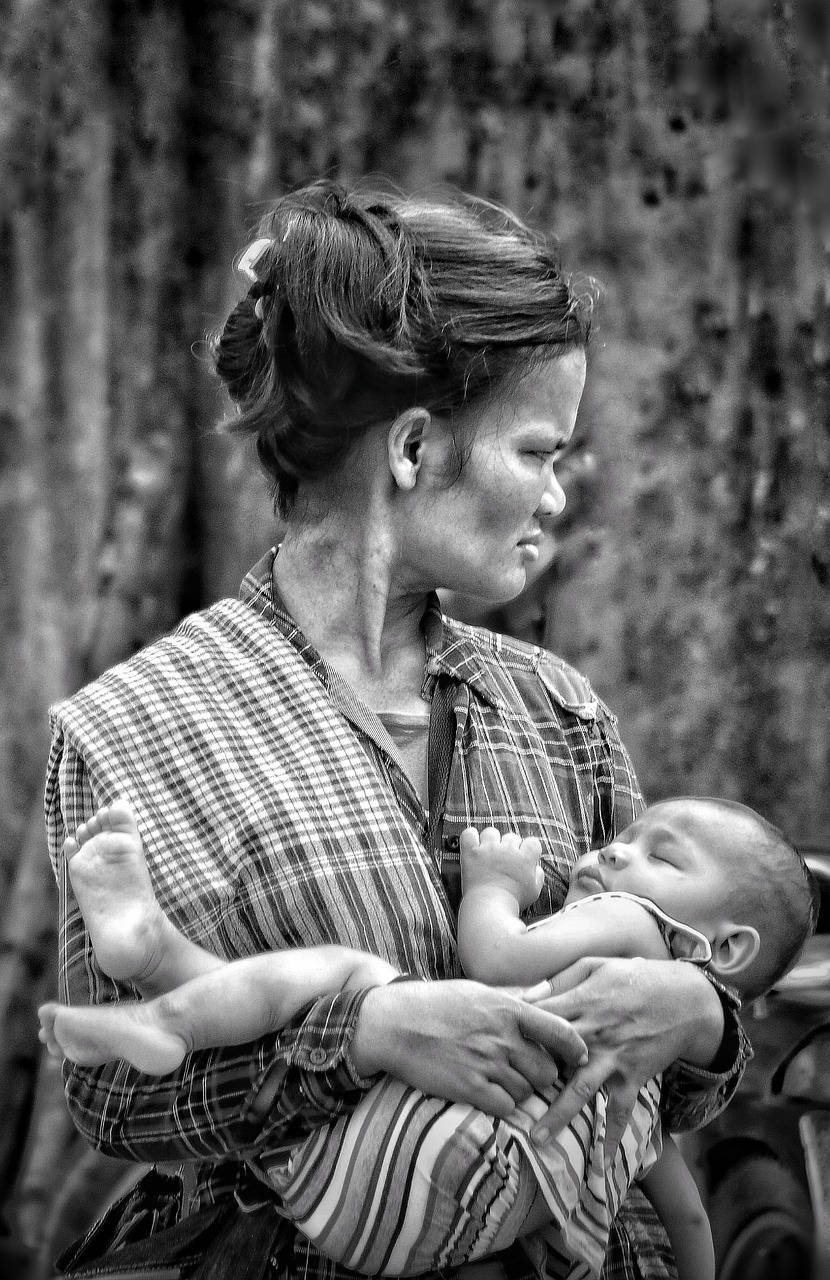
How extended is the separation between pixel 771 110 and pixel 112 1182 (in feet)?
10.2

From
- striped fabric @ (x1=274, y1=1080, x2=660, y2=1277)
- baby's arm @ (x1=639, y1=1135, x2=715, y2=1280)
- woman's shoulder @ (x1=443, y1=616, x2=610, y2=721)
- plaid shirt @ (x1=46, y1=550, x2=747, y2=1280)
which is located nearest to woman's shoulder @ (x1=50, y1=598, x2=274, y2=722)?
plaid shirt @ (x1=46, y1=550, x2=747, y2=1280)

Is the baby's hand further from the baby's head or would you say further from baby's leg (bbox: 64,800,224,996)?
baby's leg (bbox: 64,800,224,996)

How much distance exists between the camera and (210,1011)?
69.3 inches

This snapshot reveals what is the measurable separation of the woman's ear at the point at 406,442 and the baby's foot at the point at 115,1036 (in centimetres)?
88

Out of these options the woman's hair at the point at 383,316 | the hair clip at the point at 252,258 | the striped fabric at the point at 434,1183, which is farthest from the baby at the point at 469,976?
the hair clip at the point at 252,258

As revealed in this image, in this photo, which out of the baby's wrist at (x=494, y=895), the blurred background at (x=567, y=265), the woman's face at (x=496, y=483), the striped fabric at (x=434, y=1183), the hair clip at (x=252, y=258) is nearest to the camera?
the striped fabric at (x=434, y=1183)

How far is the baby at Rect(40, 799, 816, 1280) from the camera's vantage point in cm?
169

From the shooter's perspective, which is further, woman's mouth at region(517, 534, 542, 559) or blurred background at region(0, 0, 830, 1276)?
blurred background at region(0, 0, 830, 1276)

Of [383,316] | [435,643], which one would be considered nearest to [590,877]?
[435,643]

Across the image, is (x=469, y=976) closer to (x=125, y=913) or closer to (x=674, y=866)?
(x=674, y=866)

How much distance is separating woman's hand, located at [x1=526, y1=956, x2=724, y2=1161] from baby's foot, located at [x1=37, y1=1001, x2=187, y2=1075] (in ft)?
1.57

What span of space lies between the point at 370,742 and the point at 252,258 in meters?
0.83

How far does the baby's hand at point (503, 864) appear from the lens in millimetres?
1967

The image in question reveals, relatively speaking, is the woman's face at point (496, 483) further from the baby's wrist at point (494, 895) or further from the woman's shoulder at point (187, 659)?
the baby's wrist at point (494, 895)
